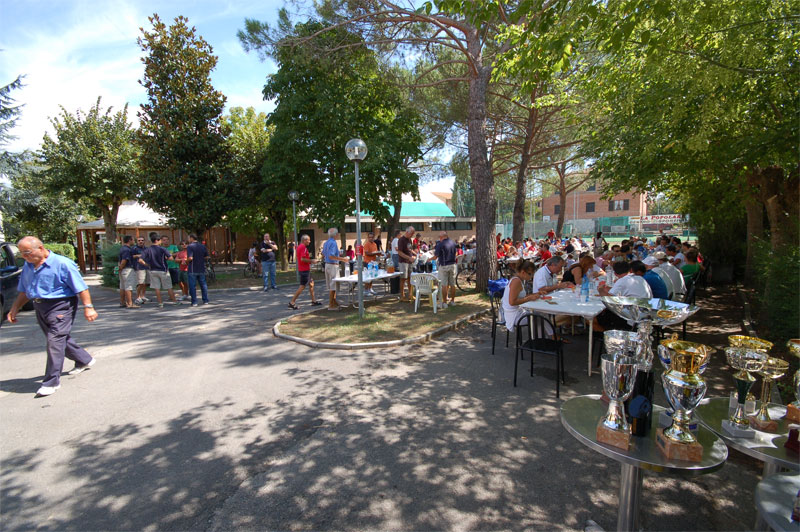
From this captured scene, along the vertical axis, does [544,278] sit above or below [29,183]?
below

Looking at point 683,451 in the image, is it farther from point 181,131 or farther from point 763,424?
point 181,131

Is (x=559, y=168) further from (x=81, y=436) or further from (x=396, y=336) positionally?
(x=81, y=436)

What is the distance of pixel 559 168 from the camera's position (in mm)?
25203

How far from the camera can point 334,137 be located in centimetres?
1432

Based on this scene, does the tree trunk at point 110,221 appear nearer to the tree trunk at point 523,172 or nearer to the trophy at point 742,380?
the tree trunk at point 523,172

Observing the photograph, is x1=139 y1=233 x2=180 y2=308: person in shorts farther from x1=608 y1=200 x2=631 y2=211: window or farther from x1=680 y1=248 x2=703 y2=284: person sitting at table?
x1=608 y1=200 x2=631 y2=211: window

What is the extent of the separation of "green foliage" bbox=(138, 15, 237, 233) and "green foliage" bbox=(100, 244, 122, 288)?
2056 millimetres

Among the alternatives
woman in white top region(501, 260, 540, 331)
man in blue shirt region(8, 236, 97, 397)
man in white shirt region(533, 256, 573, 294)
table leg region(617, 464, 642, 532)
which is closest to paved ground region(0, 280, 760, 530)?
table leg region(617, 464, 642, 532)

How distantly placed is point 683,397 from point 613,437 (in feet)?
1.32

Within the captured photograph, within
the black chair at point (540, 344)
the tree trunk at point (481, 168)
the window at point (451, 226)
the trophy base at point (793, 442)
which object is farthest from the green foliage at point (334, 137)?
the window at point (451, 226)

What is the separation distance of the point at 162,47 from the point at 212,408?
1389 cm

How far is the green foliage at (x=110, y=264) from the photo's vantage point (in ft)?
44.5

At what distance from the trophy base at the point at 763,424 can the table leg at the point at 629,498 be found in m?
0.67

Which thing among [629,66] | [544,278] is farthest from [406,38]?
[544,278]
